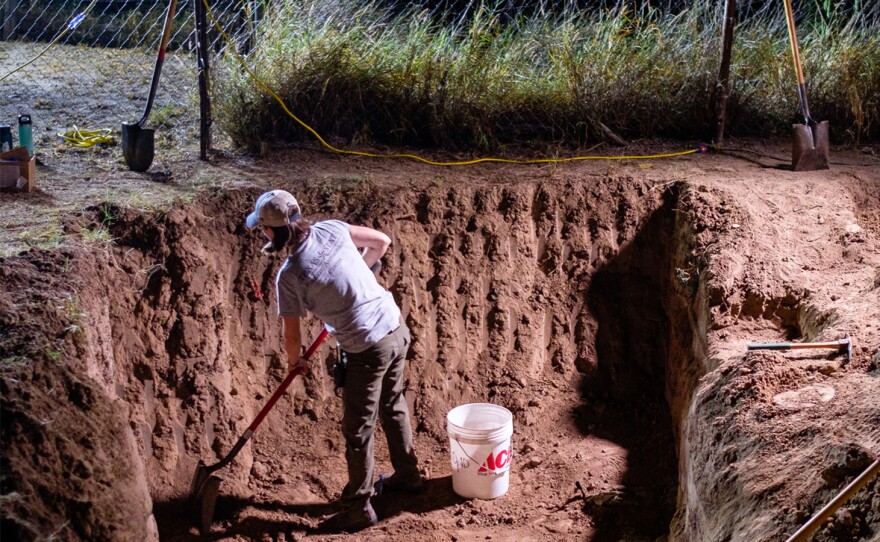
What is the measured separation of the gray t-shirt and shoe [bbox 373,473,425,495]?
38.7 inches

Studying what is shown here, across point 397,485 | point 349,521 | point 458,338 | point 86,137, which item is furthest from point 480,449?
point 86,137

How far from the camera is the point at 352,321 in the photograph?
420 cm

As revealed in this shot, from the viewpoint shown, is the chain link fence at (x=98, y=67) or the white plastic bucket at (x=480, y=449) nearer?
the white plastic bucket at (x=480, y=449)

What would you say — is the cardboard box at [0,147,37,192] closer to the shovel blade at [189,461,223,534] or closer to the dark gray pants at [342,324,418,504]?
the shovel blade at [189,461,223,534]

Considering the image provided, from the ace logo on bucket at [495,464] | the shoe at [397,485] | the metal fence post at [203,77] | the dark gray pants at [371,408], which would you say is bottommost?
the shoe at [397,485]

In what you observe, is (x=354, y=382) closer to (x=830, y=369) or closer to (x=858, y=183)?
(x=830, y=369)

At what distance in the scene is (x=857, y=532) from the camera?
2.56 meters

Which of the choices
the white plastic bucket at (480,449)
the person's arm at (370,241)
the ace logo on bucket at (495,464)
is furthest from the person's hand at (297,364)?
the ace logo on bucket at (495,464)

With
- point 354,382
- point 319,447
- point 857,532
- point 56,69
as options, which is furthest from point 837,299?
point 56,69

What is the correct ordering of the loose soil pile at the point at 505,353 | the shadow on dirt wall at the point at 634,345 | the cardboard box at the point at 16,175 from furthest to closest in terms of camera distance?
the cardboard box at the point at 16,175 → the shadow on dirt wall at the point at 634,345 → the loose soil pile at the point at 505,353

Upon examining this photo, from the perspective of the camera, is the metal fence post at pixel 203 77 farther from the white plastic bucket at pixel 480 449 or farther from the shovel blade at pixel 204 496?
the white plastic bucket at pixel 480 449

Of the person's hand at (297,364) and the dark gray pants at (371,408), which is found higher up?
the person's hand at (297,364)

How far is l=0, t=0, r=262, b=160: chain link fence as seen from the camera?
7.07m

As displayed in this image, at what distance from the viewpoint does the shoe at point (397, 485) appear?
4.87 metres
